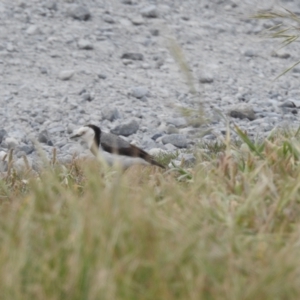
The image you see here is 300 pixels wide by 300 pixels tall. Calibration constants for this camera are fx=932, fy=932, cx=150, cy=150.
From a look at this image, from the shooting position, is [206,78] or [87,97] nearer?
[87,97]

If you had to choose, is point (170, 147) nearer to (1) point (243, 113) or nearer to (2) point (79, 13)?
(1) point (243, 113)

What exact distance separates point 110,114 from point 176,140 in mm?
1376

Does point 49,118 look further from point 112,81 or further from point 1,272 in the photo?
point 1,272

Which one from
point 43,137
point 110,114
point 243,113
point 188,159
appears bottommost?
point 110,114

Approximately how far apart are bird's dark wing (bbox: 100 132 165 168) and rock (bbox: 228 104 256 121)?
92.2 inches

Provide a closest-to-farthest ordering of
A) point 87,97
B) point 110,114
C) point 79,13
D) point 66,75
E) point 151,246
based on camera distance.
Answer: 1. point 151,246
2. point 110,114
3. point 87,97
4. point 66,75
5. point 79,13

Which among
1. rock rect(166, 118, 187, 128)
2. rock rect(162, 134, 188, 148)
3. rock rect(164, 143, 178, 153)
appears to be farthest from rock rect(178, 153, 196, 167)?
rock rect(166, 118, 187, 128)

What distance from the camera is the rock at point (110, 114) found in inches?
433

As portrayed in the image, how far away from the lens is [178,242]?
12.4ft

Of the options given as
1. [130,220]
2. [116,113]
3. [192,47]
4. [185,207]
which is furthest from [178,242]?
[192,47]

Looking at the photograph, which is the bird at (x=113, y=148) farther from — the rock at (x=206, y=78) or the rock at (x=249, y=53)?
the rock at (x=249, y=53)

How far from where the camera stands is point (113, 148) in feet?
28.4

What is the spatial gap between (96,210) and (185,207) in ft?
2.05

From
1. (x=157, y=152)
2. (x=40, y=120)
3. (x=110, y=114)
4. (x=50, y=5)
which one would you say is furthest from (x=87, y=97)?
(x=50, y=5)
